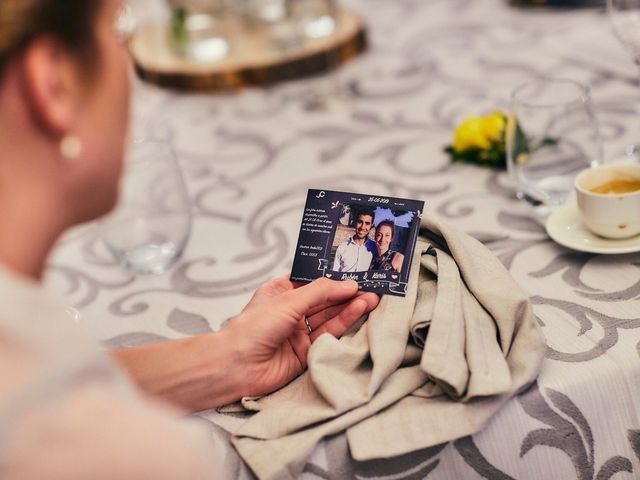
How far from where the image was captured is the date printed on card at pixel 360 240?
0.99 metres

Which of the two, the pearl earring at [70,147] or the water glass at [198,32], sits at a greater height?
the pearl earring at [70,147]

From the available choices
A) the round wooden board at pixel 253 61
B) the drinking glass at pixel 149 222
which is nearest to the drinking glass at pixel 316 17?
the round wooden board at pixel 253 61

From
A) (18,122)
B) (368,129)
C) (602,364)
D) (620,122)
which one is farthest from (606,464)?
(368,129)

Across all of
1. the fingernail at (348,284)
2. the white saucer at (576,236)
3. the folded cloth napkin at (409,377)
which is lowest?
the white saucer at (576,236)

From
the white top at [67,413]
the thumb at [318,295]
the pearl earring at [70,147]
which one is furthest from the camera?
the thumb at [318,295]

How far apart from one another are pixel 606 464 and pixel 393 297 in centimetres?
30

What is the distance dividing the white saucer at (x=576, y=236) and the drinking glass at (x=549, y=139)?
3.0 inches

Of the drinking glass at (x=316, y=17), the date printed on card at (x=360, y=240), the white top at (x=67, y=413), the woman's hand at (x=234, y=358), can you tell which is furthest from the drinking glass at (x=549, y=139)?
the drinking glass at (x=316, y=17)

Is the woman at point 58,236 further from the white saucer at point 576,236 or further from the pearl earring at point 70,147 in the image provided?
the white saucer at point 576,236

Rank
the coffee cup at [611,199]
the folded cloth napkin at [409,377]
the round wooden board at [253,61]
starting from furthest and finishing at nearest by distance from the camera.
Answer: the round wooden board at [253,61], the coffee cup at [611,199], the folded cloth napkin at [409,377]

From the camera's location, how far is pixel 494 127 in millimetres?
1407

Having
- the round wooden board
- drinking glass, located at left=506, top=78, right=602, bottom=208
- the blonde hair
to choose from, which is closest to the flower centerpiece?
drinking glass, located at left=506, top=78, right=602, bottom=208

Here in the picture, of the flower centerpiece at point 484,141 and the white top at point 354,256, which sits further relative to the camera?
the flower centerpiece at point 484,141

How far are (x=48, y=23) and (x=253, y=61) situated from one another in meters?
1.60
